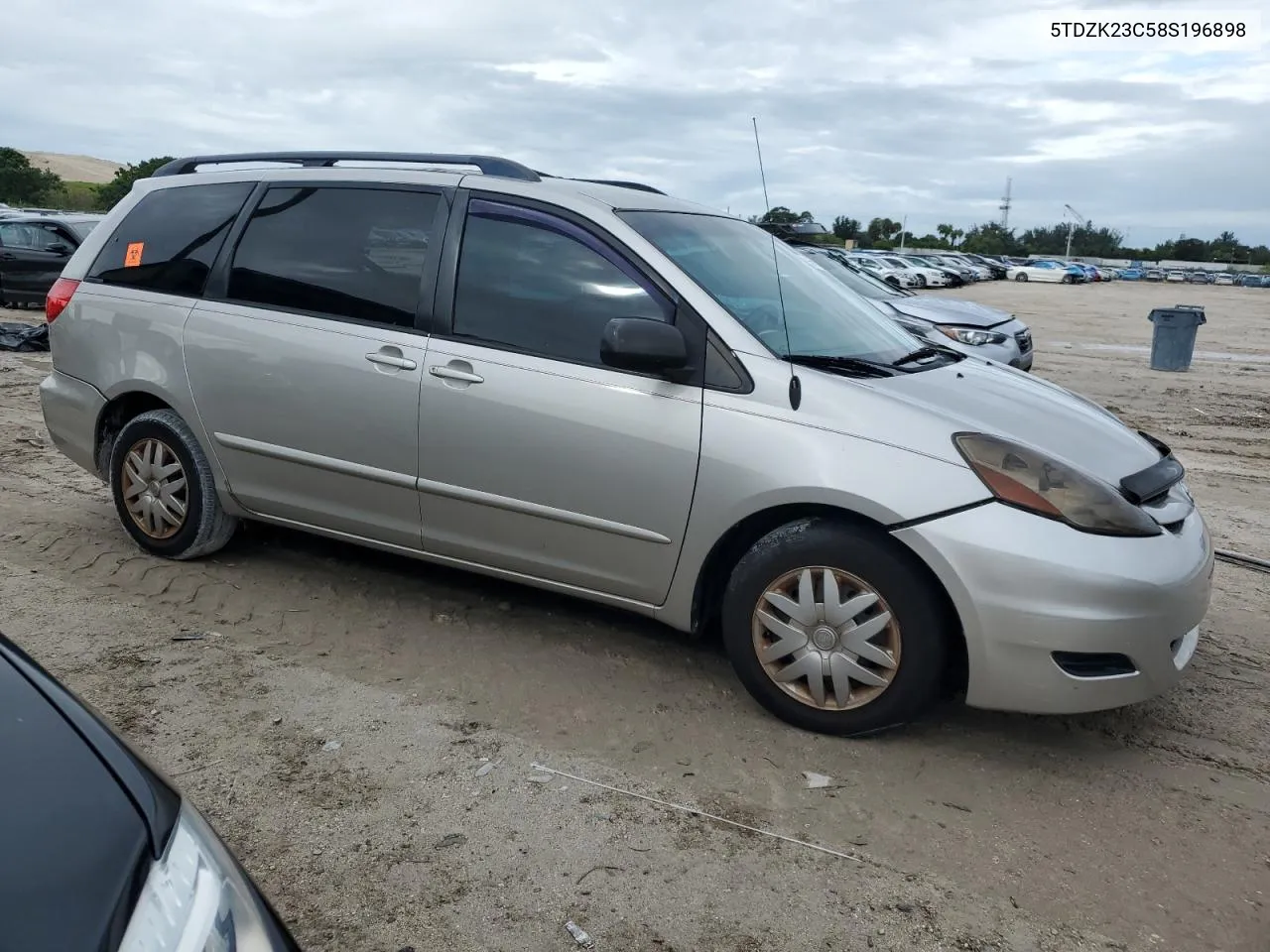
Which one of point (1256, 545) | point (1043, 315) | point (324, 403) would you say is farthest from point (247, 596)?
point (1043, 315)

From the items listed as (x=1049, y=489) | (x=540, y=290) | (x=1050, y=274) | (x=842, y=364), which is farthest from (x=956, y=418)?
(x=1050, y=274)

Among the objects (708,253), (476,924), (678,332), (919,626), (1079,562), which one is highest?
(708,253)

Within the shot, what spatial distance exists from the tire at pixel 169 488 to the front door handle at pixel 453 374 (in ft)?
4.59

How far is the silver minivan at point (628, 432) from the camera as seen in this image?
334cm

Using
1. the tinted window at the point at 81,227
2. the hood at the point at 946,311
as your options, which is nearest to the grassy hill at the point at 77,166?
the tinted window at the point at 81,227

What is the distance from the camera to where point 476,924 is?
2.66 metres

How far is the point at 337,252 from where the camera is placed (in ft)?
14.7

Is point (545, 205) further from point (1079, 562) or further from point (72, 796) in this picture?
point (72, 796)

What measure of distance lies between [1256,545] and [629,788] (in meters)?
4.45

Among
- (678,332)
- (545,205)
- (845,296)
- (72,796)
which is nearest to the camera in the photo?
(72,796)

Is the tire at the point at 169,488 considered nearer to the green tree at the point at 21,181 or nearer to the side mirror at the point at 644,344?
the side mirror at the point at 644,344

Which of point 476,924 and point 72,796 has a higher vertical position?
point 72,796

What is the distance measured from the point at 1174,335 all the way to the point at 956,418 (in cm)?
1341

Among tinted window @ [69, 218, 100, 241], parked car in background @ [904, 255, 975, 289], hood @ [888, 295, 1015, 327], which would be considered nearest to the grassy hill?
parked car in background @ [904, 255, 975, 289]
